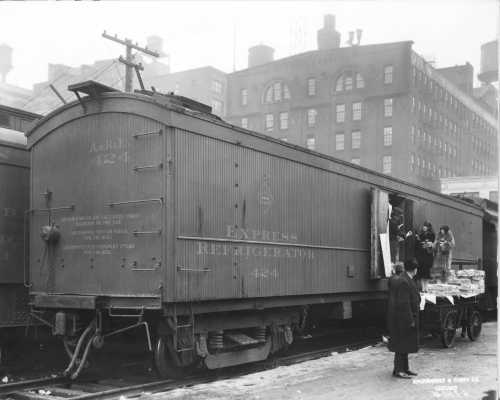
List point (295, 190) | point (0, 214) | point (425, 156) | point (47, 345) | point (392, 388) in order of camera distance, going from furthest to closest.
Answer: point (425, 156) < point (47, 345) < point (295, 190) < point (0, 214) < point (392, 388)

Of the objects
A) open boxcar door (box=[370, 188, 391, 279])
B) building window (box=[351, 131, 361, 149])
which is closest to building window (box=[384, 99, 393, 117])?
building window (box=[351, 131, 361, 149])

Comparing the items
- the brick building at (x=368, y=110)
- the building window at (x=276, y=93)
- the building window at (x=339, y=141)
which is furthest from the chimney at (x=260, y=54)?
the building window at (x=339, y=141)

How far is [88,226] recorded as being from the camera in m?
8.20

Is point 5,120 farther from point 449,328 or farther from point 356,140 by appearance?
point 356,140

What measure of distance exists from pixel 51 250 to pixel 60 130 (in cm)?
169

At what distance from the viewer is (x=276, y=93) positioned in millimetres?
48969

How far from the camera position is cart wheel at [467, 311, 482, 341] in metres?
12.8

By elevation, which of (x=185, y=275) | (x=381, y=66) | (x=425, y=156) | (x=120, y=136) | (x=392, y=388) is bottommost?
(x=392, y=388)

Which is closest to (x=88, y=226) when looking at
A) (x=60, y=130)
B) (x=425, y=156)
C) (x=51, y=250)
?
(x=51, y=250)

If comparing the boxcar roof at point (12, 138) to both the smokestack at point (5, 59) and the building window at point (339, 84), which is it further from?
the building window at point (339, 84)

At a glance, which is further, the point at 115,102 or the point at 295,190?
the point at 295,190

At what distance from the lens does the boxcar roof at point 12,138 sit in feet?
31.3

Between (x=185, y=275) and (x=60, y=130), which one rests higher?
(x=60, y=130)

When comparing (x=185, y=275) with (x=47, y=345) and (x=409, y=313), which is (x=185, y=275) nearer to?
(x=409, y=313)
